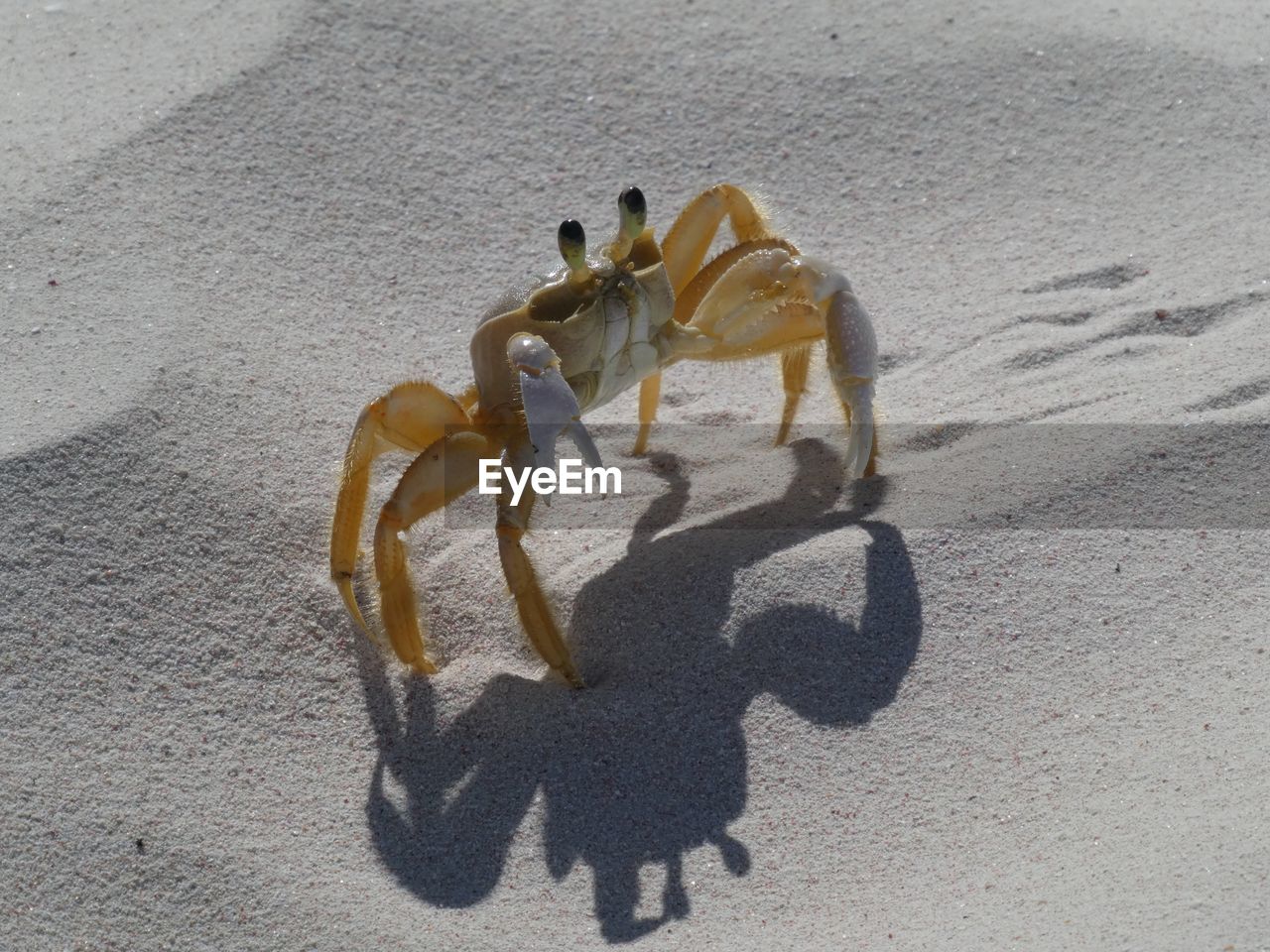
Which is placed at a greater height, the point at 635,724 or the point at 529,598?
the point at 529,598

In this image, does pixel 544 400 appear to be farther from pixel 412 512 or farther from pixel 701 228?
pixel 701 228

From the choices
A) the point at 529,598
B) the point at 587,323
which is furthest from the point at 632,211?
the point at 529,598

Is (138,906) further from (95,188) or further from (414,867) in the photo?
(95,188)

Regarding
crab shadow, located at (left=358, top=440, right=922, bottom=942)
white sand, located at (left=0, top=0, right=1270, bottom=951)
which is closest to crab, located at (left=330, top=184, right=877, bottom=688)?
crab shadow, located at (left=358, top=440, right=922, bottom=942)

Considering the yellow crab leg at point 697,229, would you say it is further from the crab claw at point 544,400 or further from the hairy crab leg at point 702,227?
the crab claw at point 544,400

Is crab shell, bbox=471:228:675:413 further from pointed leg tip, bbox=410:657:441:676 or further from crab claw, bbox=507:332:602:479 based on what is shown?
pointed leg tip, bbox=410:657:441:676

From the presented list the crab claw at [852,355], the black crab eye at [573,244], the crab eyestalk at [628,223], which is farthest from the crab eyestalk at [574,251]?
the crab claw at [852,355]

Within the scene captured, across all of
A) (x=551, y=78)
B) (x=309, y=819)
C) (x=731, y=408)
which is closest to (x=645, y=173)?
(x=551, y=78)
